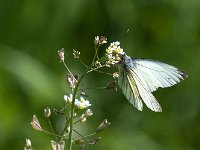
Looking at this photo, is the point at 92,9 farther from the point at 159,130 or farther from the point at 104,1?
the point at 159,130

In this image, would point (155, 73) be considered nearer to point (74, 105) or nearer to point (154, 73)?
point (154, 73)

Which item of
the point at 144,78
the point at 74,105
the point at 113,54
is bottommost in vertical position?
the point at 74,105

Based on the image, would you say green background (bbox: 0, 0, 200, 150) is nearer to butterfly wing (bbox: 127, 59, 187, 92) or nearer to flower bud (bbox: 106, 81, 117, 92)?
butterfly wing (bbox: 127, 59, 187, 92)

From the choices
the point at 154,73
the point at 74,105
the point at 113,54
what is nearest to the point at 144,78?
the point at 154,73

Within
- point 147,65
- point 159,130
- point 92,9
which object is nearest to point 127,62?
point 147,65

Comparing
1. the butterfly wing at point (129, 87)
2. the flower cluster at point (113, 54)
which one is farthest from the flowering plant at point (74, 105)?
the butterfly wing at point (129, 87)

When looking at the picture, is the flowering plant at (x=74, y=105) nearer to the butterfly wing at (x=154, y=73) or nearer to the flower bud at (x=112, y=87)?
the flower bud at (x=112, y=87)

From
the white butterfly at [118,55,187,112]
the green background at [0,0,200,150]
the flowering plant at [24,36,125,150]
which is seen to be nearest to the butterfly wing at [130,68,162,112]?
the white butterfly at [118,55,187,112]
